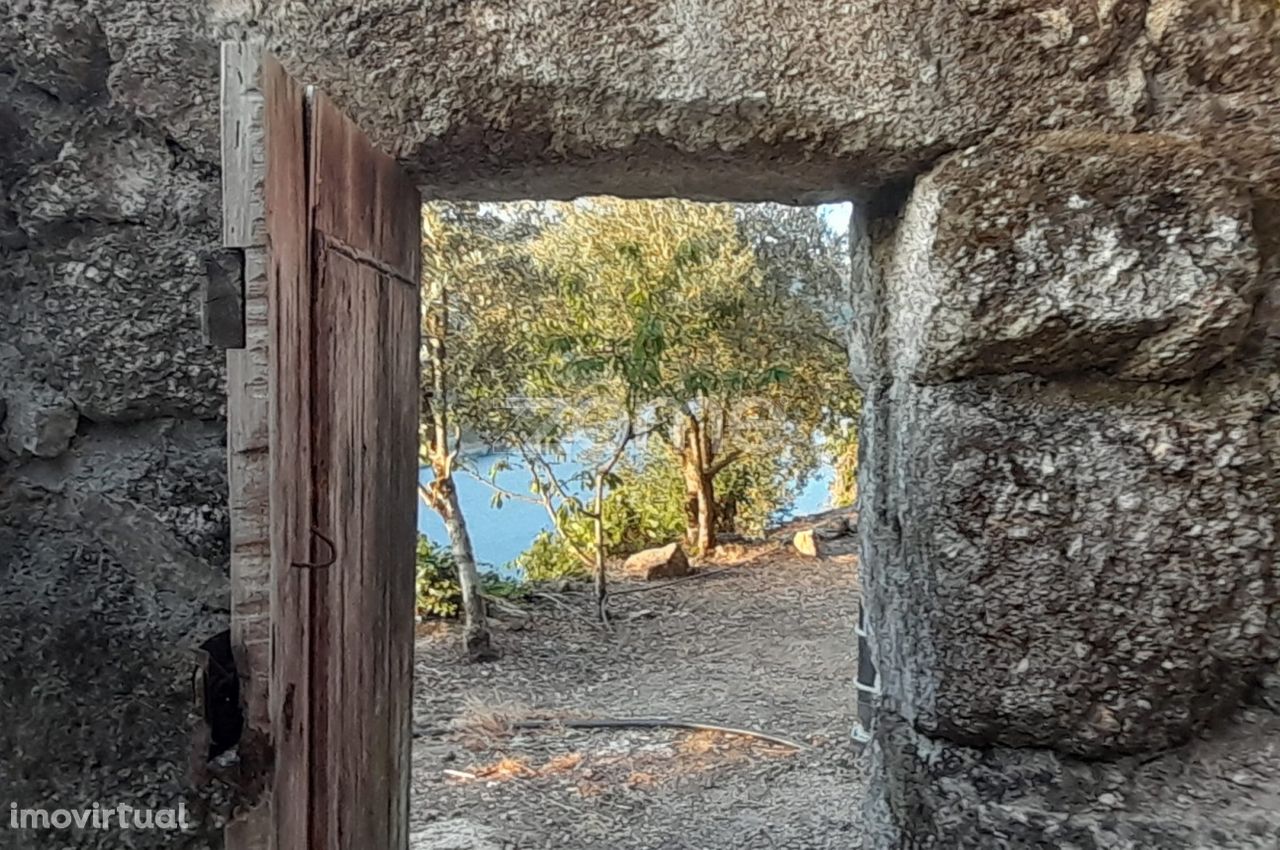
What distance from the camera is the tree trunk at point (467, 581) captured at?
454 cm

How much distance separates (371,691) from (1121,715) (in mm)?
800

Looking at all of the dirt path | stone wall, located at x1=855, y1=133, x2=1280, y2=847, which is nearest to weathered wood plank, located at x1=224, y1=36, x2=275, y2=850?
stone wall, located at x1=855, y1=133, x2=1280, y2=847

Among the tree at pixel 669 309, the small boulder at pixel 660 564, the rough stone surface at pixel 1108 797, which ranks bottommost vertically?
the small boulder at pixel 660 564

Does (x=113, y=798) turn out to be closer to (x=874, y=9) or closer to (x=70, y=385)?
(x=70, y=385)

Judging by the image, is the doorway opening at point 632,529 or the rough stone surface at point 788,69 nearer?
the rough stone surface at point 788,69

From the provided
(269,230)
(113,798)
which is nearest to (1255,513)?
(269,230)

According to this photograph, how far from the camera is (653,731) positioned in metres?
3.52

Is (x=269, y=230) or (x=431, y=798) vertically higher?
(x=269, y=230)

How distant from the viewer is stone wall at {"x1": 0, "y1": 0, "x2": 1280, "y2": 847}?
98 centimetres

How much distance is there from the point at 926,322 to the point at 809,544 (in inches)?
218

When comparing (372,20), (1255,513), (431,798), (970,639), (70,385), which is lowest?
(431,798)

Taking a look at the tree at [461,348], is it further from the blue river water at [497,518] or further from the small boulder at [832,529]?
the small boulder at [832,529]

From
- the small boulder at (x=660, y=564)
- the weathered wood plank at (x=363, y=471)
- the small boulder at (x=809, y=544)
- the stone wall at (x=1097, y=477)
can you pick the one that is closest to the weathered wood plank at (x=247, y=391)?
the weathered wood plank at (x=363, y=471)

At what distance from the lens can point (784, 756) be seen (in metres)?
3.23
